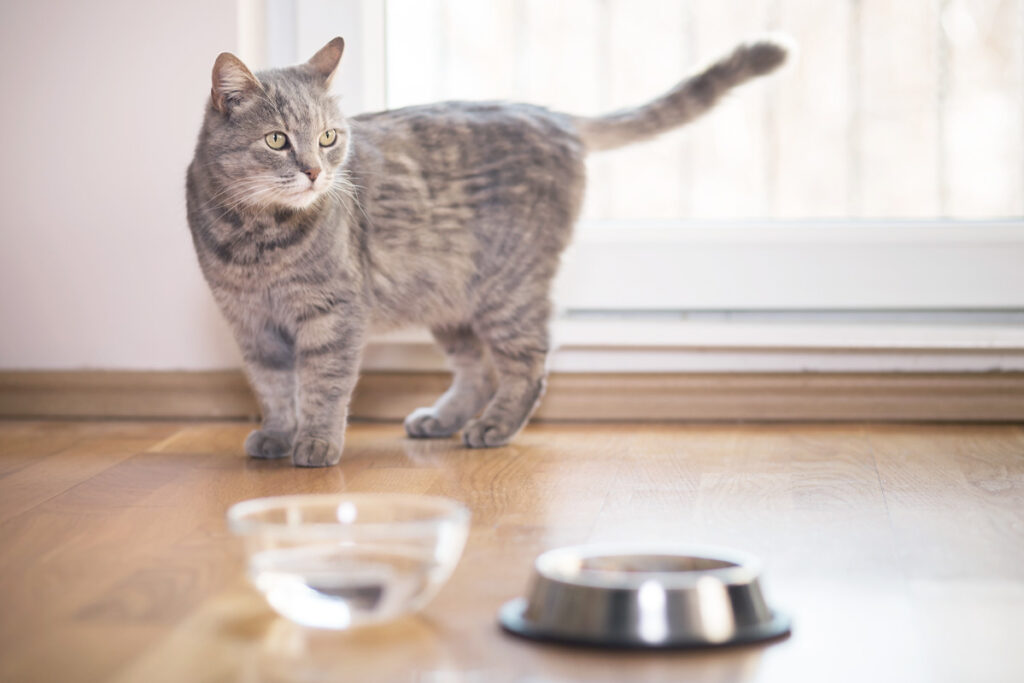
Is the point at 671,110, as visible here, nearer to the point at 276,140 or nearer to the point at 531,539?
the point at 276,140

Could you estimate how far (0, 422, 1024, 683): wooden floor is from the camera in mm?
845

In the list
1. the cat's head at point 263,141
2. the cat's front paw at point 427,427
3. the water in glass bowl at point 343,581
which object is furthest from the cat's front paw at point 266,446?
the water in glass bowl at point 343,581

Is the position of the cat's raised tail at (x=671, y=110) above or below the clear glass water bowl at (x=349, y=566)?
above

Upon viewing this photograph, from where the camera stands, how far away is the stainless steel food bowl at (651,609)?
0.84 m

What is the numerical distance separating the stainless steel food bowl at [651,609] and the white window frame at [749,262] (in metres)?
1.18

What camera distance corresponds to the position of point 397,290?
1.86m

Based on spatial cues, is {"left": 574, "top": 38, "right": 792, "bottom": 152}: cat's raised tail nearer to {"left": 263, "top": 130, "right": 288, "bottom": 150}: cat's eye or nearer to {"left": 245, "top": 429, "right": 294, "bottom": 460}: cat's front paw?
{"left": 263, "top": 130, "right": 288, "bottom": 150}: cat's eye

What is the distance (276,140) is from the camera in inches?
66.0

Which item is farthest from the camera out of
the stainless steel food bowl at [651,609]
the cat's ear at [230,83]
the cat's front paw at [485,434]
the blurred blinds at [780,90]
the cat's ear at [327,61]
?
the blurred blinds at [780,90]

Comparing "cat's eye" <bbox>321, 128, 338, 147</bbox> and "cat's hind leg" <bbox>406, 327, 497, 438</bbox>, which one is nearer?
"cat's eye" <bbox>321, 128, 338, 147</bbox>

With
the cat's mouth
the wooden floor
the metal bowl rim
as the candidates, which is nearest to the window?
the wooden floor

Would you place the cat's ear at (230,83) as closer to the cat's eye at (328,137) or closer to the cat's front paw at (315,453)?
the cat's eye at (328,137)

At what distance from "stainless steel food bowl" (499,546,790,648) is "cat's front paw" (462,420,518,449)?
38.0 inches

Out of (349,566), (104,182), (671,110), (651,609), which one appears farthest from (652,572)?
(104,182)
